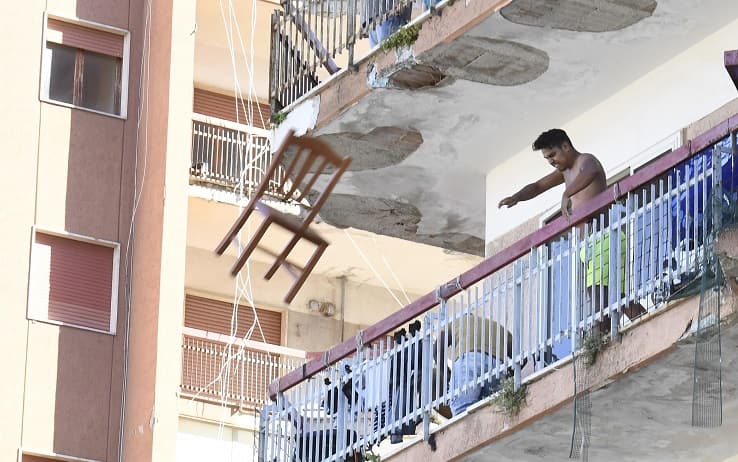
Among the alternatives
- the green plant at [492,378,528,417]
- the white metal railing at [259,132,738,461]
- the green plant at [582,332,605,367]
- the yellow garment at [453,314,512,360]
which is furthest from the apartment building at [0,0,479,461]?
the green plant at [582,332,605,367]

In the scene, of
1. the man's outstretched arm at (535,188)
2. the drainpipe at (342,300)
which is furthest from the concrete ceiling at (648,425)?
the drainpipe at (342,300)

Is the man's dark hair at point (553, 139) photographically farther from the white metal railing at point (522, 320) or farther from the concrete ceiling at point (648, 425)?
the concrete ceiling at point (648, 425)

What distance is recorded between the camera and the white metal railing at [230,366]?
95.3ft

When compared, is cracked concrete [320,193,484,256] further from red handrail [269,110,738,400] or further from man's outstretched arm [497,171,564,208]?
red handrail [269,110,738,400]

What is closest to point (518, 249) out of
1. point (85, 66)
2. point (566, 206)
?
point (566, 206)

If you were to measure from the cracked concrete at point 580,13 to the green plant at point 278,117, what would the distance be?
373 cm

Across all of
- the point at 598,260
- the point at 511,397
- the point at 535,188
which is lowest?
the point at 511,397

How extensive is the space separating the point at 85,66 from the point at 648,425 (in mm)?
13449

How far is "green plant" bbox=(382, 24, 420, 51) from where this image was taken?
1981 cm

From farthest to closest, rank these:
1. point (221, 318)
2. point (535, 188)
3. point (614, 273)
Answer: point (221, 318)
point (535, 188)
point (614, 273)

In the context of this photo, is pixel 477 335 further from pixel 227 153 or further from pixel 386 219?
pixel 227 153

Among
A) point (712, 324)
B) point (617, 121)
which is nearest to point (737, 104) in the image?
point (617, 121)

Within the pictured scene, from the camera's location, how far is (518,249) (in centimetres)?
1780

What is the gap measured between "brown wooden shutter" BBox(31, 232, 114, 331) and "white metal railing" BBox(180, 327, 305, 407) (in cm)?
130
